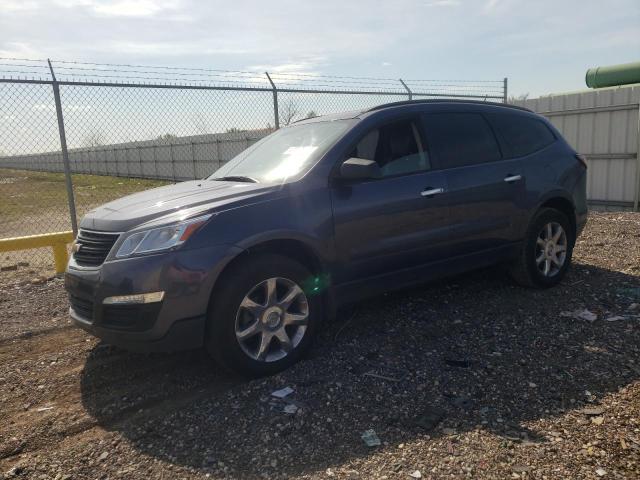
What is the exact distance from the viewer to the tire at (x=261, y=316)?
338 cm

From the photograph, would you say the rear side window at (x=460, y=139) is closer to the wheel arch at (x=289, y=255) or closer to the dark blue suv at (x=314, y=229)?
the dark blue suv at (x=314, y=229)

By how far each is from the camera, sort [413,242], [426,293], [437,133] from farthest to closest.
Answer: [426,293] < [437,133] < [413,242]

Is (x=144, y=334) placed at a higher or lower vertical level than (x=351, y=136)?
lower

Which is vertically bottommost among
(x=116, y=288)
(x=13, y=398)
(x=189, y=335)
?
(x=13, y=398)

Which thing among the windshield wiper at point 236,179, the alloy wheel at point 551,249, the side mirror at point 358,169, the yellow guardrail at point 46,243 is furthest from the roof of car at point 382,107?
the yellow guardrail at point 46,243

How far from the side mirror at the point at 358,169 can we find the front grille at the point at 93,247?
5.31 ft

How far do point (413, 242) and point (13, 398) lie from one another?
3070mm

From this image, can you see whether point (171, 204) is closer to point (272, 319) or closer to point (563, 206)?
point (272, 319)

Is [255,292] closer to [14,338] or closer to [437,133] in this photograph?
[437,133]

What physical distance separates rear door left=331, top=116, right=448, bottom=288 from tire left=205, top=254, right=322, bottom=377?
390mm

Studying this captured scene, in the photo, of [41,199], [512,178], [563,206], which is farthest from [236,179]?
[41,199]

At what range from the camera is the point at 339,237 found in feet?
12.6

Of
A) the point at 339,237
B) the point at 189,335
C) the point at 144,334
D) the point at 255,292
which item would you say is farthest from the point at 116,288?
the point at 339,237

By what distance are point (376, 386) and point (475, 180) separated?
212 cm
